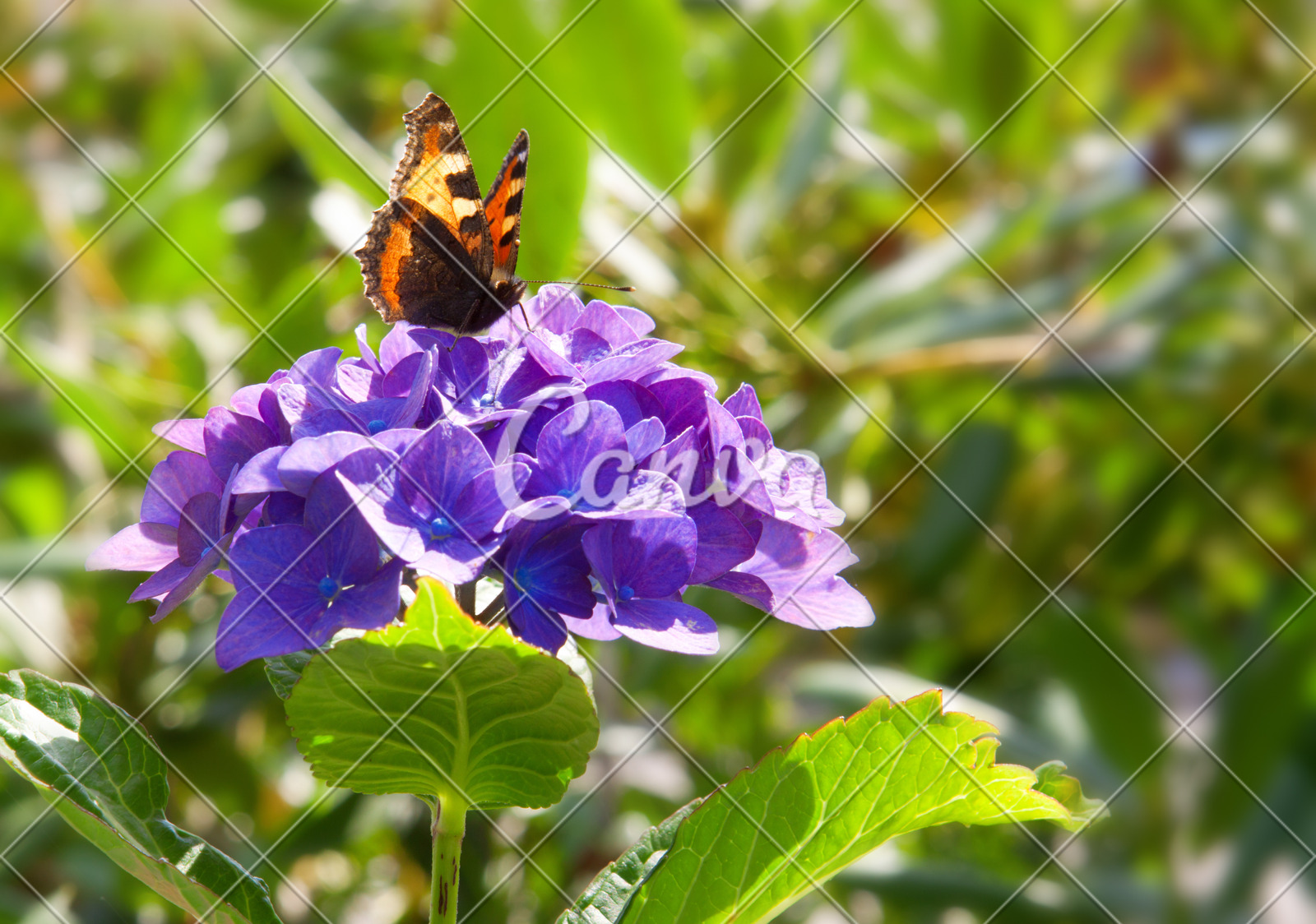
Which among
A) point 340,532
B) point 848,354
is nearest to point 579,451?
point 340,532

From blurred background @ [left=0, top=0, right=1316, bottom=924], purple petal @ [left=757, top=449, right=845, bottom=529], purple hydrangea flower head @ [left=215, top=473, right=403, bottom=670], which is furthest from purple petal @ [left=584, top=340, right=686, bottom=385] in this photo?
blurred background @ [left=0, top=0, right=1316, bottom=924]

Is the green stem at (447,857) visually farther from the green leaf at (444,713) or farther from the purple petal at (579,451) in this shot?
the purple petal at (579,451)

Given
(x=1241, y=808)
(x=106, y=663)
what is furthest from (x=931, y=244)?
(x=106, y=663)

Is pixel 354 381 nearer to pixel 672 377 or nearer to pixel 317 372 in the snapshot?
pixel 317 372

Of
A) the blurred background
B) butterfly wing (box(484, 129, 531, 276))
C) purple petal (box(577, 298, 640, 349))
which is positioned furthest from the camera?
the blurred background

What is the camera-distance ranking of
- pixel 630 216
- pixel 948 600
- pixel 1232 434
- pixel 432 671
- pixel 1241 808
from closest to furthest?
pixel 432 671
pixel 1241 808
pixel 630 216
pixel 1232 434
pixel 948 600

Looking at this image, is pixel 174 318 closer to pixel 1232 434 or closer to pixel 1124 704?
pixel 1124 704

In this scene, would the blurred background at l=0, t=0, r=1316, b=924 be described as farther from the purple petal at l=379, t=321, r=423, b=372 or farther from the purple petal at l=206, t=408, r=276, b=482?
the purple petal at l=206, t=408, r=276, b=482
